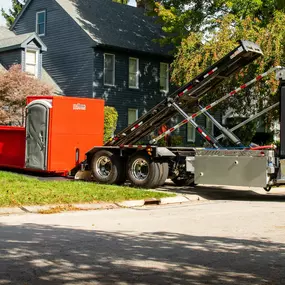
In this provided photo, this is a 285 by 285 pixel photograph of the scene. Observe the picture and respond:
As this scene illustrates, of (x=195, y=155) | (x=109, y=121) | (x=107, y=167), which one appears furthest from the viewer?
(x=109, y=121)

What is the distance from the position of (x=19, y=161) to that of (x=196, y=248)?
12.1 metres

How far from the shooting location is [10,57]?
3409 centimetres

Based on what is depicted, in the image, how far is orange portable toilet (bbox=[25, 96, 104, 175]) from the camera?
18.1 metres

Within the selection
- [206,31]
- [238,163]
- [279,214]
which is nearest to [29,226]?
[279,214]

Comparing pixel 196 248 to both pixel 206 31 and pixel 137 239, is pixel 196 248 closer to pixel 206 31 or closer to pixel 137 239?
pixel 137 239

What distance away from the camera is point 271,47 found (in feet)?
84.5

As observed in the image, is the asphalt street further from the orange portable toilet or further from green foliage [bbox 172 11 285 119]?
green foliage [bbox 172 11 285 119]

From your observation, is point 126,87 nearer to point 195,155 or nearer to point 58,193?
point 195,155

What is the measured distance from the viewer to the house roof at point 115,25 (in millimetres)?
35250

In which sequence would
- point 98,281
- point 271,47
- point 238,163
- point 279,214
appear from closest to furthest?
point 98,281, point 279,214, point 238,163, point 271,47

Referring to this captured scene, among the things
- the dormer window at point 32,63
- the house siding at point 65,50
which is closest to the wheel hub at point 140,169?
the house siding at point 65,50

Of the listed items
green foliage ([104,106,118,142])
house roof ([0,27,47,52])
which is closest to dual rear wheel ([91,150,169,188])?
green foliage ([104,106,118,142])

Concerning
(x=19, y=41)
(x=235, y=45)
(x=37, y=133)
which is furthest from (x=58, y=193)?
(x=19, y=41)

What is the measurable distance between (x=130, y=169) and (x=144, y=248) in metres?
9.29
